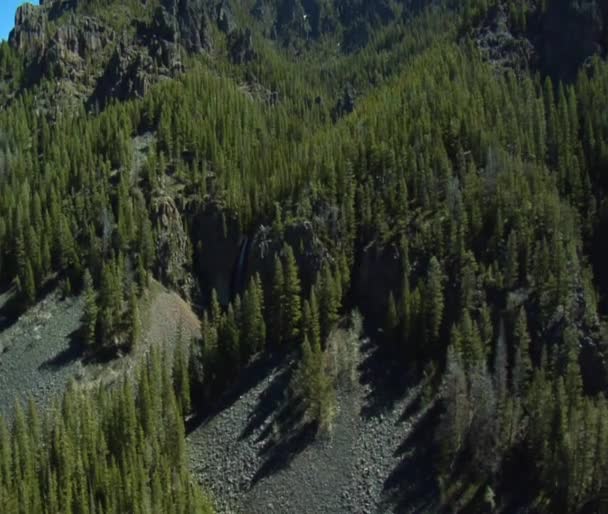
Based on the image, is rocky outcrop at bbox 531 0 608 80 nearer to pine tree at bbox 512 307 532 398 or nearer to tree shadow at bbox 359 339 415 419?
pine tree at bbox 512 307 532 398

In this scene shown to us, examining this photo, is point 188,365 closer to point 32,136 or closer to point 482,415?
point 482,415

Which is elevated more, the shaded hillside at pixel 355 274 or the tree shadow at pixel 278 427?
the shaded hillside at pixel 355 274

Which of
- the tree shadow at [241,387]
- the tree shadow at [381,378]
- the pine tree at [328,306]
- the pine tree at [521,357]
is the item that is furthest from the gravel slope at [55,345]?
the pine tree at [521,357]

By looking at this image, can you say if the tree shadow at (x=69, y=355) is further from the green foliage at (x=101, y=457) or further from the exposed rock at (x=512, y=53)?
the exposed rock at (x=512, y=53)

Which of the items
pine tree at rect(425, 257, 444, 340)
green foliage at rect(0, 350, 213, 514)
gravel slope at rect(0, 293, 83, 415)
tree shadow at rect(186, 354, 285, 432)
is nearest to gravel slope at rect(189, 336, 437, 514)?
tree shadow at rect(186, 354, 285, 432)

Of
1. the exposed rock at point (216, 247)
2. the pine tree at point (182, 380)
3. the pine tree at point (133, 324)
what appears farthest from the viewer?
the exposed rock at point (216, 247)

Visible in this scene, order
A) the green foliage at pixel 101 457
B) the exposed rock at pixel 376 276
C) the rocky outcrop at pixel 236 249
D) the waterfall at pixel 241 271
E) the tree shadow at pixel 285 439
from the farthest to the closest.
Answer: the waterfall at pixel 241 271 < the rocky outcrop at pixel 236 249 < the exposed rock at pixel 376 276 < the tree shadow at pixel 285 439 < the green foliage at pixel 101 457

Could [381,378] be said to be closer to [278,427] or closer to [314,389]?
[314,389]
